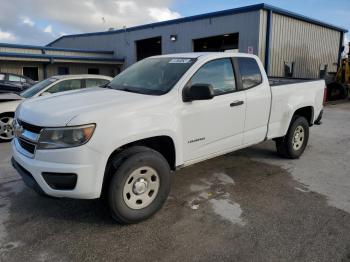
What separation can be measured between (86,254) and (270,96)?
3534 millimetres

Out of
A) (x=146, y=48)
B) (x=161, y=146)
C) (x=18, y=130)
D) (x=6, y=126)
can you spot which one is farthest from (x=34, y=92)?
(x=146, y=48)

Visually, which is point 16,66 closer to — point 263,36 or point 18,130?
point 263,36

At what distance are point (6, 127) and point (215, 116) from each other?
5.28 m

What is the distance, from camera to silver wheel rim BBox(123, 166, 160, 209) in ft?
11.4

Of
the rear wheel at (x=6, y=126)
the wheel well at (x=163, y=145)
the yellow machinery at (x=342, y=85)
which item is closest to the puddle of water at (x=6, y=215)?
the wheel well at (x=163, y=145)

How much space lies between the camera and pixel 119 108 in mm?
3398

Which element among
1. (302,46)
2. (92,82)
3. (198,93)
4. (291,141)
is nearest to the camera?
(198,93)

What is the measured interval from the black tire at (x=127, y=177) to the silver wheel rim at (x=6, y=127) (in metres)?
5.00

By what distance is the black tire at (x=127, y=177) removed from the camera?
3.33 m

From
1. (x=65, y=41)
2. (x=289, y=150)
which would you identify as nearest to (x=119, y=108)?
(x=289, y=150)

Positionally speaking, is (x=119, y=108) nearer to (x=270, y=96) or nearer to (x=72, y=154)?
(x=72, y=154)

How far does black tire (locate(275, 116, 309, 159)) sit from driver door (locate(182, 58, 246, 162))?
4.70 ft

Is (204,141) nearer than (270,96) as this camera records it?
Yes

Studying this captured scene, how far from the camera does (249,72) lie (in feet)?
16.3
